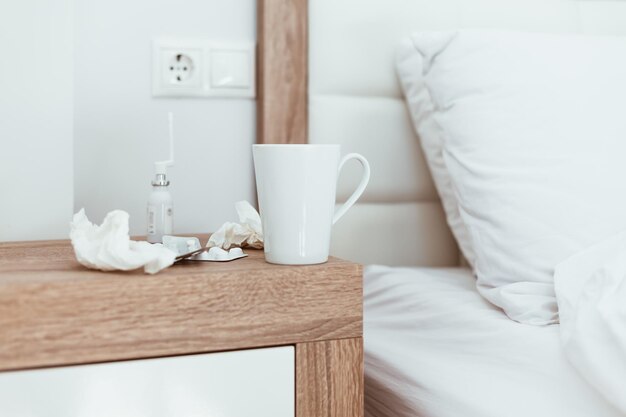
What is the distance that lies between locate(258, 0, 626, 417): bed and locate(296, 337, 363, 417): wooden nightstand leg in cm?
15

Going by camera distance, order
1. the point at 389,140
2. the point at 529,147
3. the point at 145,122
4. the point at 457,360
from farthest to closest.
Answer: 1. the point at 389,140
2. the point at 145,122
3. the point at 529,147
4. the point at 457,360

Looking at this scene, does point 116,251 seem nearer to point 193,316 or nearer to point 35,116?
point 193,316

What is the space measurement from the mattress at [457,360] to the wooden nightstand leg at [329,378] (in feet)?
0.45

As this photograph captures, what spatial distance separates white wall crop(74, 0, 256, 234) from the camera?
44.6 inches

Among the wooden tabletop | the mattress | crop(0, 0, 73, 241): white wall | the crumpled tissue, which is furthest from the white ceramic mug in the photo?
crop(0, 0, 73, 241): white wall

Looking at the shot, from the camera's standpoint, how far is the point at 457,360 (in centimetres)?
89

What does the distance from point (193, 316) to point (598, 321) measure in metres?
0.42

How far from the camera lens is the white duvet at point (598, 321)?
71cm

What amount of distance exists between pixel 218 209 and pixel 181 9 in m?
0.34

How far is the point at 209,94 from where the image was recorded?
3.91ft

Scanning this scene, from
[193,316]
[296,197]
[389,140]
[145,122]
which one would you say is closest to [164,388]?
[193,316]

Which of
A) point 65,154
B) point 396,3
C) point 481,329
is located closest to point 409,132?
point 396,3

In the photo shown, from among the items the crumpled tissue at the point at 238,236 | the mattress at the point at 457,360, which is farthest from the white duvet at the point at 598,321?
the crumpled tissue at the point at 238,236

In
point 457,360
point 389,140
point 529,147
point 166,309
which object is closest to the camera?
point 166,309
